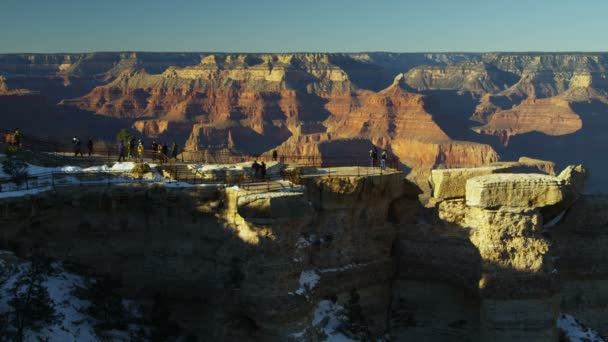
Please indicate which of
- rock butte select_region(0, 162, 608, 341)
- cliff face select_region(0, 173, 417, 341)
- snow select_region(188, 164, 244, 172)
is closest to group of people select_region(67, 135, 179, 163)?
snow select_region(188, 164, 244, 172)

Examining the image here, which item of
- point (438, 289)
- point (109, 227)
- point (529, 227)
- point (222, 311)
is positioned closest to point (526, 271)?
point (529, 227)

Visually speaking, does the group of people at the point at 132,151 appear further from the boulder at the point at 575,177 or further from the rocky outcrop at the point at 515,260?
the boulder at the point at 575,177

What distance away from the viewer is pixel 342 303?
33594 millimetres

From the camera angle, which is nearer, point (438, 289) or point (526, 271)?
point (526, 271)

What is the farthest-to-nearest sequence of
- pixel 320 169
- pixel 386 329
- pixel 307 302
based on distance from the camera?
1. pixel 320 169
2. pixel 386 329
3. pixel 307 302

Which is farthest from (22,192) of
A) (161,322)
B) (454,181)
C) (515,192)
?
(515,192)

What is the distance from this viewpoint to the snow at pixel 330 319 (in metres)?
31.8

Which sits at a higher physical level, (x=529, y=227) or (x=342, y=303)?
(x=529, y=227)

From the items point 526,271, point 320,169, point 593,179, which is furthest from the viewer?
point 593,179

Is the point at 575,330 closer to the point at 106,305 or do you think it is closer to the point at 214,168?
the point at 214,168

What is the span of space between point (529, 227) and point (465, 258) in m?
2.60

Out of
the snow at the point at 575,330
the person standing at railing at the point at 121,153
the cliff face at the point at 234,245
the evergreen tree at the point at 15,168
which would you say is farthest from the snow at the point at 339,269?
the evergreen tree at the point at 15,168

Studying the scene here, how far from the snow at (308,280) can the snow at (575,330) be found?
920 centimetres

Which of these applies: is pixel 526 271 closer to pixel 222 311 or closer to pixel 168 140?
pixel 222 311
